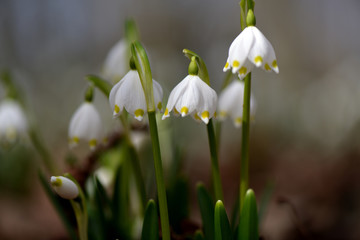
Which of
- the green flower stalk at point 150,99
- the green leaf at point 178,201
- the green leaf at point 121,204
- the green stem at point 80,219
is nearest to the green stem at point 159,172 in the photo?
the green flower stalk at point 150,99

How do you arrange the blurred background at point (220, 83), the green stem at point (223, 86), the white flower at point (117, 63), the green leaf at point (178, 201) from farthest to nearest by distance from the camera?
the blurred background at point (220, 83) < the white flower at point (117, 63) < the green leaf at point (178, 201) < the green stem at point (223, 86)

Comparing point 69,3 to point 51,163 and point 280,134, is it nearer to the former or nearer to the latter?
point 280,134

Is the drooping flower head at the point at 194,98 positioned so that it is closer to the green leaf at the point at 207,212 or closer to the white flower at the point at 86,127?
the green leaf at the point at 207,212

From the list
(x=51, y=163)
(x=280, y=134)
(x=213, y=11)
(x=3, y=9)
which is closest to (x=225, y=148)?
(x=280, y=134)

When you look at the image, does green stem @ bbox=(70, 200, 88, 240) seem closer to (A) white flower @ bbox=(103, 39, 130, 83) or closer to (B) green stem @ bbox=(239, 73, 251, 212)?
(B) green stem @ bbox=(239, 73, 251, 212)

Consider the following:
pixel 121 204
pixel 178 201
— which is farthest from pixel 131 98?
pixel 178 201

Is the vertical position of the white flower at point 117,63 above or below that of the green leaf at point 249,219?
above
